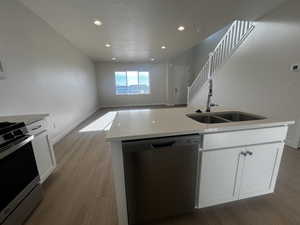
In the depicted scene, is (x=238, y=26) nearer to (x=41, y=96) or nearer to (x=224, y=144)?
(x=224, y=144)

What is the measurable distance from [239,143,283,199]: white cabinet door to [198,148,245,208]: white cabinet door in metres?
0.09

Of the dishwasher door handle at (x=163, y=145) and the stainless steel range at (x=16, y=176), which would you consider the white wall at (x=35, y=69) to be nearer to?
the stainless steel range at (x=16, y=176)

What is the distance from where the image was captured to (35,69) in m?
2.46

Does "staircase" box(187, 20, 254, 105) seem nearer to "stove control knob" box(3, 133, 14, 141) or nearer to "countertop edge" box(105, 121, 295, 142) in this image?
"countertop edge" box(105, 121, 295, 142)

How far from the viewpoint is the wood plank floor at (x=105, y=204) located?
1265 millimetres

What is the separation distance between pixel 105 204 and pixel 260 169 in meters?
1.67

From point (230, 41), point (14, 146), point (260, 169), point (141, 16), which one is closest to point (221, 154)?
point (260, 169)

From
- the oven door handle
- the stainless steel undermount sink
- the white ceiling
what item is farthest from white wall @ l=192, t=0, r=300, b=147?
the oven door handle

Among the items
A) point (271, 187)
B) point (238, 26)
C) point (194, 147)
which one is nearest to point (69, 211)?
point (194, 147)

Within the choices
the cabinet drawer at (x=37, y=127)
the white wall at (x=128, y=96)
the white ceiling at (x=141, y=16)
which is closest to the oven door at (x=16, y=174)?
the cabinet drawer at (x=37, y=127)

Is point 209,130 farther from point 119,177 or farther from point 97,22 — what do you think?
point 97,22

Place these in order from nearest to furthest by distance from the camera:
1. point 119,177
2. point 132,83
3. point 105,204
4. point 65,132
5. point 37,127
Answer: point 119,177, point 105,204, point 37,127, point 65,132, point 132,83

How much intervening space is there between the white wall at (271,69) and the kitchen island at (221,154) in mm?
1180

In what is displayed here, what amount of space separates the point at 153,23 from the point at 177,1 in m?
0.82
